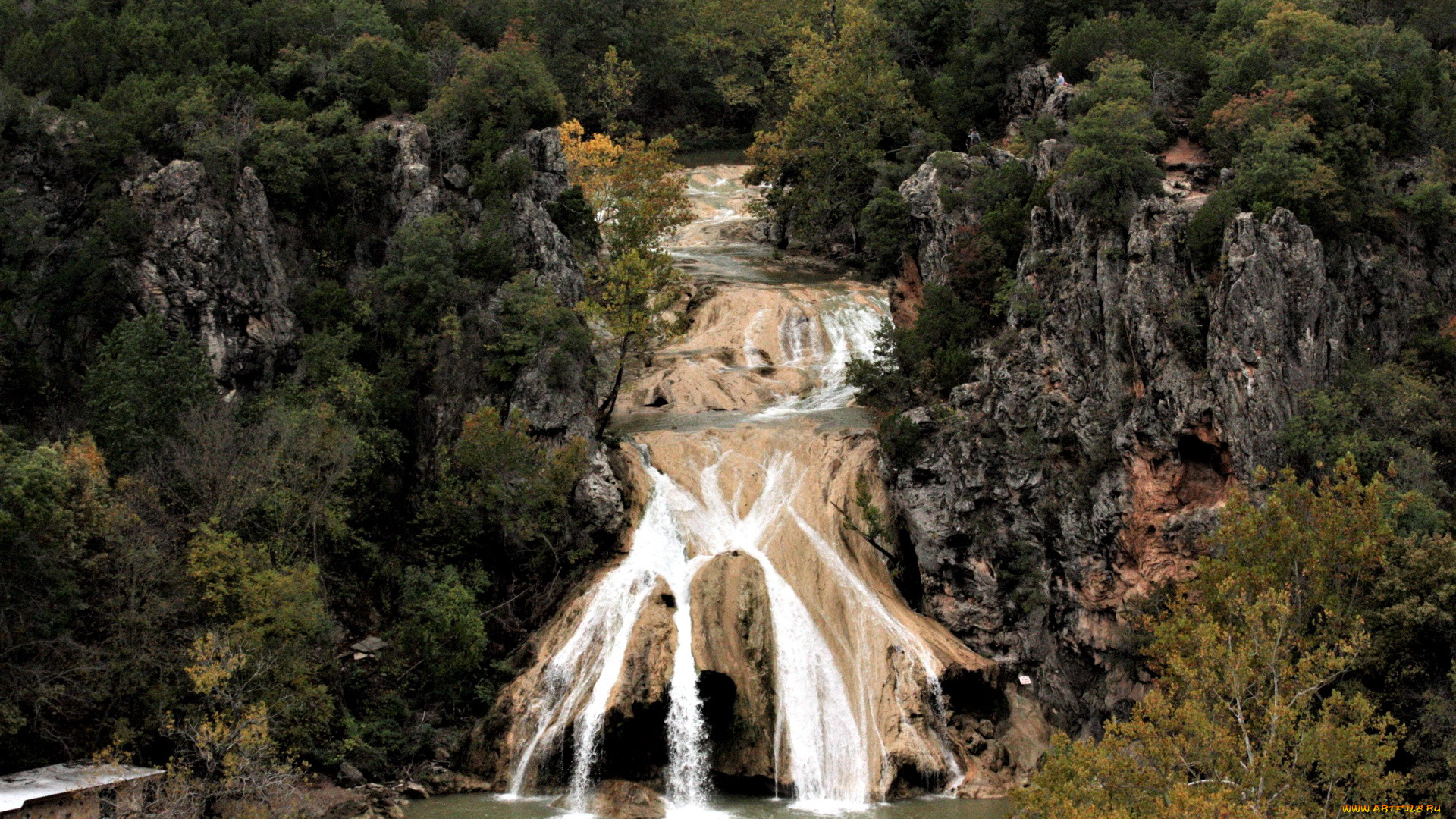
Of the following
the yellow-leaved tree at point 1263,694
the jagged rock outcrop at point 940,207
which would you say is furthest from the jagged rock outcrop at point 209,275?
the yellow-leaved tree at point 1263,694

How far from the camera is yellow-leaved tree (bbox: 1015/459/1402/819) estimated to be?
23500 mm

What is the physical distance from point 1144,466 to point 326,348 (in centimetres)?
2803

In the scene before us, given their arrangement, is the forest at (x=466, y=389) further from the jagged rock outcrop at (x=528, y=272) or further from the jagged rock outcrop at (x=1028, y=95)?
the jagged rock outcrop at (x=1028, y=95)

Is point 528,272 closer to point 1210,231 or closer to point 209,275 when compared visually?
point 209,275

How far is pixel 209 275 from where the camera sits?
140ft

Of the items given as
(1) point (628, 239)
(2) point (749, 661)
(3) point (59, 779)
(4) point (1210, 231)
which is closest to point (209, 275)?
(1) point (628, 239)

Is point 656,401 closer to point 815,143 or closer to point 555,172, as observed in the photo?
point 555,172

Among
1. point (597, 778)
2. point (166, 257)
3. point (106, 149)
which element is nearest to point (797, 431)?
point (597, 778)

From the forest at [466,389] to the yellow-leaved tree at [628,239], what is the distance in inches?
8.7

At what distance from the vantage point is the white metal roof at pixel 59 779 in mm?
26125

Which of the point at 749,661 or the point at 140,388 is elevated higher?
the point at 140,388

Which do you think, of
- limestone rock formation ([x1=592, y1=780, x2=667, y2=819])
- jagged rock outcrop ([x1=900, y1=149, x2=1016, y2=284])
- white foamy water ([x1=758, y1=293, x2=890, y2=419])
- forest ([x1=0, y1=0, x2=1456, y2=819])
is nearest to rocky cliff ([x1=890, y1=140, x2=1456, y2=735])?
forest ([x1=0, y1=0, x2=1456, y2=819])

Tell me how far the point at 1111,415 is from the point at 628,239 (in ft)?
68.2

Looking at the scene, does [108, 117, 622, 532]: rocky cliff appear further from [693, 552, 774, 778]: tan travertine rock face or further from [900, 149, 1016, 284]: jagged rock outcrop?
[900, 149, 1016, 284]: jagged rock outcrop
